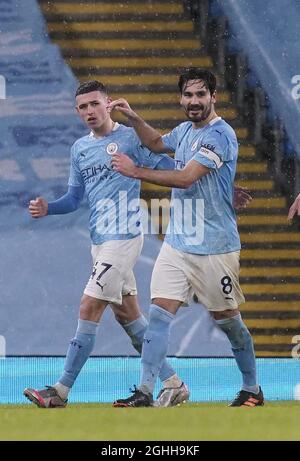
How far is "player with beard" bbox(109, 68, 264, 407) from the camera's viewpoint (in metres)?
8.44

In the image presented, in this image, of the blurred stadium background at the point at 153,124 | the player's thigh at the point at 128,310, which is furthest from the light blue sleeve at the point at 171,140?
the blurred stadium background at the point at 153,124

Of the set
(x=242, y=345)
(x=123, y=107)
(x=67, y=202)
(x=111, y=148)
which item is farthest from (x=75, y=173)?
(x=242, y=345)

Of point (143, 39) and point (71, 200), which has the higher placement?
point (143, 39)

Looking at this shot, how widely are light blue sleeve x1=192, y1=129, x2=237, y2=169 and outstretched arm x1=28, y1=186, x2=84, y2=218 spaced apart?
3.15 ft

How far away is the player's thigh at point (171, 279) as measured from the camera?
8.48m

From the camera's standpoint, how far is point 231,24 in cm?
1084

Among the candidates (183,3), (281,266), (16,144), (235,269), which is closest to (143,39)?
(183,3)

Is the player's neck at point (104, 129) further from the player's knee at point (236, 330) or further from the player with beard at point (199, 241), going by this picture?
the player's knee at point (236, 330)

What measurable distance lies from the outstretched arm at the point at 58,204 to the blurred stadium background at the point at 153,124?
149 centimetres

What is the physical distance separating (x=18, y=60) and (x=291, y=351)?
2614 millimetres

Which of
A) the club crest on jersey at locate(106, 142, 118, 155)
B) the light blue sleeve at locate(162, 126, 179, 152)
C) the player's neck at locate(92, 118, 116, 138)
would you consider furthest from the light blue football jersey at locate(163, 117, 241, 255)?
the player's neck at locate(92, 118, 116, 138)

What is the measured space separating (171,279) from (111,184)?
77 cm

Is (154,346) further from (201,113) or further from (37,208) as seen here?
(201,113)

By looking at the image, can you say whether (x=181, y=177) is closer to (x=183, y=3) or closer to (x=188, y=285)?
(x=188, y=285)
